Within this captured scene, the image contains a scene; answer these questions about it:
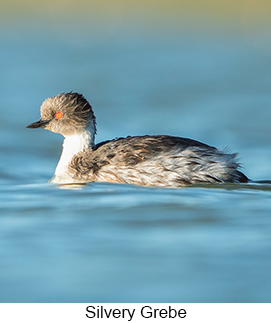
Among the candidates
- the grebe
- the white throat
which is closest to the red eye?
the white throat

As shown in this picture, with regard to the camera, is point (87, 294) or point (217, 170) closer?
point (87, 294)

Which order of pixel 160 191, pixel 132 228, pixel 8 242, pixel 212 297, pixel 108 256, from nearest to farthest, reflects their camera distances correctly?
pixel 212 297 → pixel 108 256 → pixel 8 242 → pixel 132 228 → pixel 160 191

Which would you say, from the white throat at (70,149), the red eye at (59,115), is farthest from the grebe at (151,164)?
the red eye at (59,115)

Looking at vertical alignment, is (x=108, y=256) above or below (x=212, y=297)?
above

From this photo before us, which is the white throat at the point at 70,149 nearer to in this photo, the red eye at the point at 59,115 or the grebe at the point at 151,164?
the grebe at the point at 151,164

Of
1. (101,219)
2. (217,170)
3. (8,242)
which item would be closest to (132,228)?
(101,219)

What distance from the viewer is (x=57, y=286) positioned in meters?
4.45

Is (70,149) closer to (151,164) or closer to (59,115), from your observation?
(59,115)

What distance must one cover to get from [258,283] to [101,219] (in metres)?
1.88

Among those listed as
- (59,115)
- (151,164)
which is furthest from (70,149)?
(151,164)

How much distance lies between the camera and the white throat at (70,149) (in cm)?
877

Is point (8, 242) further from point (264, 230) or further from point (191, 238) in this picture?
point (264, 230)

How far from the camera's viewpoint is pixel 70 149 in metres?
8.98

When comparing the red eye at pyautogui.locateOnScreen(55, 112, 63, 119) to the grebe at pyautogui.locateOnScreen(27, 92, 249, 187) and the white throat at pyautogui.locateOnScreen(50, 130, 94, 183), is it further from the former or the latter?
the grebe at pyautogui.locateOnScreen(27, 92, 249, 187)
